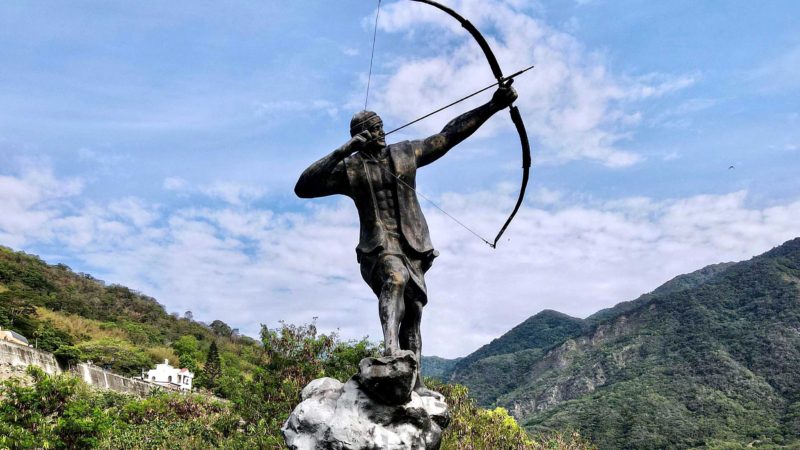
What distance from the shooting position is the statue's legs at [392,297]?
18.4 ft

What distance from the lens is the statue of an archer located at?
19.9ft

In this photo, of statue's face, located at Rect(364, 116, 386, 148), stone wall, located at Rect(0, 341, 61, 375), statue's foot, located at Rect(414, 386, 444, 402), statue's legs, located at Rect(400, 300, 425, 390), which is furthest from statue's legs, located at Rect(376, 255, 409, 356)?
stone wall, located at Rect(0, 341, 61, 375)

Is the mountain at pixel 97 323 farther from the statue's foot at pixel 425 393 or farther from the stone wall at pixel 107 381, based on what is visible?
the statue's foot at pixel 425 393

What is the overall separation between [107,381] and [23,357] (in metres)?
7.20

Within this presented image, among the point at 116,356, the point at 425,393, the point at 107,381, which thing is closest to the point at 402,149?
the point at 425,393

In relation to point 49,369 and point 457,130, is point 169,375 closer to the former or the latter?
point 49,369

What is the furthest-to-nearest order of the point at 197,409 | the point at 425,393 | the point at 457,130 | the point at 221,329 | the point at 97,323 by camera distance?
1. the point at 221,329
2. the point at 97,323
3. the point at 197,409
4. the point at 457,130
5. the point at 425,393

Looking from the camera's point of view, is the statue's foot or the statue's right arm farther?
the statue's right arm

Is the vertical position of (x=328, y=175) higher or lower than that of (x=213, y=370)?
lower

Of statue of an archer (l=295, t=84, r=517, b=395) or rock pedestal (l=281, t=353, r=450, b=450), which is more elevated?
statue of an archer (l=295, t=84, r=517, b=395)

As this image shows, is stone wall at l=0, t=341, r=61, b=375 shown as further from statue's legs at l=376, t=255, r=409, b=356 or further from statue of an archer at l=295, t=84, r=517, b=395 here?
statue's legs at l=376, t=255, r=409, b=356

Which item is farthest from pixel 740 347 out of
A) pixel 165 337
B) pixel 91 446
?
pixel 91 446

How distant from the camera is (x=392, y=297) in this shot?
18.9 feet

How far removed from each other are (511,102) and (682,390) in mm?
60639
